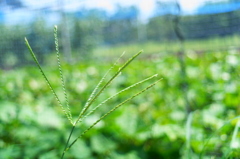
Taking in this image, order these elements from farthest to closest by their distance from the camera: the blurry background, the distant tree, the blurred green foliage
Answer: the distant tree
the blurred green foliage
the blurry background

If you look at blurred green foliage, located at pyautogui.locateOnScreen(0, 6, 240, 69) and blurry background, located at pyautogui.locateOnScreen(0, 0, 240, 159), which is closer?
blurry background, located at pyautogui.locateOnScreen(0, 0, 240, 159)

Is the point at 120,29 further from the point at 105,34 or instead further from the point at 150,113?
the point at 150,113

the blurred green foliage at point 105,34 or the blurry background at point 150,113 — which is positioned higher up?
the blurred green foliage at point 105,34

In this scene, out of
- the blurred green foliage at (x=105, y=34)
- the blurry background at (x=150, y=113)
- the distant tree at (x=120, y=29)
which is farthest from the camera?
the distant tree at (x=120, y=29)

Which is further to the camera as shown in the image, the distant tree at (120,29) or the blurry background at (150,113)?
the distant tree at (120,29)

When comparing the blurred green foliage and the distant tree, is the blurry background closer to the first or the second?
the blurred green foliage

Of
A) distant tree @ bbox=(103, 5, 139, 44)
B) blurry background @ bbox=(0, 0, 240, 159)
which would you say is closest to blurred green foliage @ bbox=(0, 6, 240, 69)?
distant tree @ bbox=(103, 5, 139, 44)

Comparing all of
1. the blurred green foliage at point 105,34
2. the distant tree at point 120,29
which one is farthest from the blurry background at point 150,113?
the distant tree at point 120,29

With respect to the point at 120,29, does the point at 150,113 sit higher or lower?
lower

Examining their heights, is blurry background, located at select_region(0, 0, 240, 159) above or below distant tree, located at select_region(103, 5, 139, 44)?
below

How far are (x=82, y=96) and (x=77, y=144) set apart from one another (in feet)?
3.66

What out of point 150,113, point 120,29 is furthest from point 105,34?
point 150,113

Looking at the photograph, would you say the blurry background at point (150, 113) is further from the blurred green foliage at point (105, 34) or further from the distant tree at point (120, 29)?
the distant tree at point (120, 29)

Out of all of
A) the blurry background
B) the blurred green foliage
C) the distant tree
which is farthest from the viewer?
the distant tree
